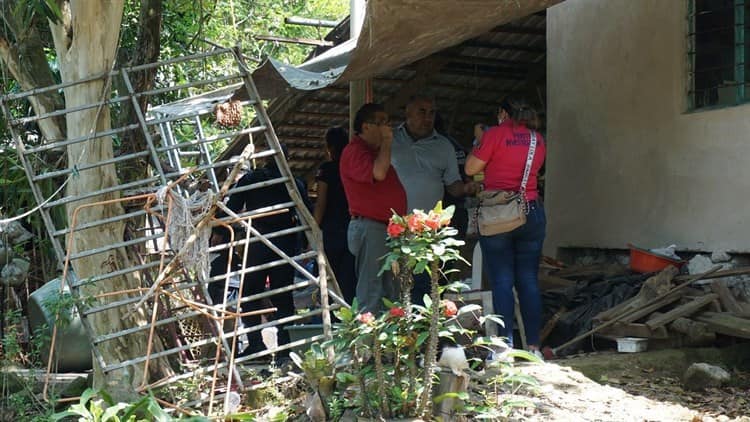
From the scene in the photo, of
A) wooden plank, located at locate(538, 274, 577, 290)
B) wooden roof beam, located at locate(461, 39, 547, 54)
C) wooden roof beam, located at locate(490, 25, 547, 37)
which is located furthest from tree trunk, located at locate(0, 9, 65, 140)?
wooden roof beam, located at locate(490, 25, 547, 37)

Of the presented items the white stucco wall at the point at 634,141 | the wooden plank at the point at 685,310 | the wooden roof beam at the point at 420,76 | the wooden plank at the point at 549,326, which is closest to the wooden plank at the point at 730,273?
the wooden plank at the point at 685,310

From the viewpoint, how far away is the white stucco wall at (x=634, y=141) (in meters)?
7.76

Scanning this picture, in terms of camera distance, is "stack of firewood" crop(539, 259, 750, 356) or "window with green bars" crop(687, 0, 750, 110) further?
"window with green bars" crop(687, 0, 750, 110)

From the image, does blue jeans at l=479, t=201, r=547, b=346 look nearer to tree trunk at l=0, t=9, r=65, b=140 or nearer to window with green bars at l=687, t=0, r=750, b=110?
window with green bars at l=687, t=0, r=750, b=110

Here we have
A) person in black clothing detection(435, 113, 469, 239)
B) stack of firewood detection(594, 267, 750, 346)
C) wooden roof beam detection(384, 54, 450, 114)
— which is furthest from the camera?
wooden roof beam detection(384, 54, 450, 114)

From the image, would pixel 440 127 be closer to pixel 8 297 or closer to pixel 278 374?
pixel 278 374

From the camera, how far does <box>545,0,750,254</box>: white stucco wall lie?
7758mm

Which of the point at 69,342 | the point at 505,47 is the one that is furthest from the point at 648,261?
the point at 69,342

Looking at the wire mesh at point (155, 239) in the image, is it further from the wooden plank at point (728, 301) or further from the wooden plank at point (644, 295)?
the wooden plank at point (728, 301)

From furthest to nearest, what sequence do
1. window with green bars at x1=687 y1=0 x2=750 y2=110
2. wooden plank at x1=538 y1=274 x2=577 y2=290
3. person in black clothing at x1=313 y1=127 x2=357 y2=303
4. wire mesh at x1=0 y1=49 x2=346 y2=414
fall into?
1. wooden plank at x1=538 y1=274 x2=577 y2=290
2. window with green bars at x1=687 y1=0 x2=750 y2=110
3. person in black clothing at x1=313 y1=127 x2=357 y2=303
4. wire mesh at x1=0 y1=49 x2=346 y2=414

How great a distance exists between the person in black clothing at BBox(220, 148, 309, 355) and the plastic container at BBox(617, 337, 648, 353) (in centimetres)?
247

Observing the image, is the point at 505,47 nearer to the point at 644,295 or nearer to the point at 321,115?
the point at 321,115

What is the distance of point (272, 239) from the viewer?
769 centimetres

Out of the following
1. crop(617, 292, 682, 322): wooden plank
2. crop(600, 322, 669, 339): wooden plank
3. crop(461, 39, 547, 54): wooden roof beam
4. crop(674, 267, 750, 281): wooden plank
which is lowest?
crop(600, 322, 669, 339): wooden plank
